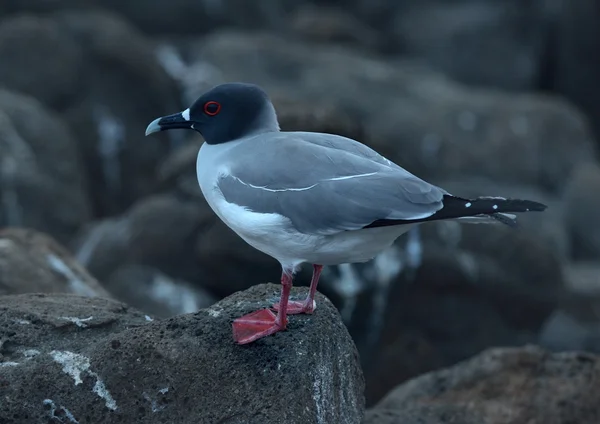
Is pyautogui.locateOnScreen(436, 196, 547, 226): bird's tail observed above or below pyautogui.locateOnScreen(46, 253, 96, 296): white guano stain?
above

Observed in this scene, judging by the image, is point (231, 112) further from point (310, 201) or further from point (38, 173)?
point (38, 173)

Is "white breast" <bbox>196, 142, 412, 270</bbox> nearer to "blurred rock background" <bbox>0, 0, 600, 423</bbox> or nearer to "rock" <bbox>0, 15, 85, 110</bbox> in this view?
"blurred rock background" <bbox>0, 0, 600, 423</bbox>

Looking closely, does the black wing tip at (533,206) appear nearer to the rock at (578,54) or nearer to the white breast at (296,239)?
the white breast at (296,239)

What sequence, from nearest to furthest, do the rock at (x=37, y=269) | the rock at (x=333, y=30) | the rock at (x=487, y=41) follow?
the rock at (x=37, y=269) → the rock at (x=487, y=41) → the rock at (x=333, y=30)

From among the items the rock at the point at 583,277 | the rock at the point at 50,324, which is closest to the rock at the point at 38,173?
the rock at the point at 50,324

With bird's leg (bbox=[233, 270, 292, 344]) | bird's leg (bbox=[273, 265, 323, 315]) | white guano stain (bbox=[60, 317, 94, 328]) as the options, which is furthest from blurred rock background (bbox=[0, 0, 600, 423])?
white guano stain (bbox=[60, 317, 94, 328])

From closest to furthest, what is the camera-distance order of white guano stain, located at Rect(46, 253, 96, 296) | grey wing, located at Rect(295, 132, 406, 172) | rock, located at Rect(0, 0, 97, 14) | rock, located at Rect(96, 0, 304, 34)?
grey wing, located at Rect(295, 132, 406, 172) < white guano stain, located at Rect(46, 253, 96, 296) < rock, located at Rect(0, 0, 97, 14) < rock, located at Rect(96, 0, 304, 34)

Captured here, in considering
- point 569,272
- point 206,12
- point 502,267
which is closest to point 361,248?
point 502,267

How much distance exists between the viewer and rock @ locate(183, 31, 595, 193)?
1391 centimetres

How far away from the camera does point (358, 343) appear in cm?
928

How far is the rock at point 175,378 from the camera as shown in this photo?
4695mm

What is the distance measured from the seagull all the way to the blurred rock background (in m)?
1.57

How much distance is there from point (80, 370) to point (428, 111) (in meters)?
10.3

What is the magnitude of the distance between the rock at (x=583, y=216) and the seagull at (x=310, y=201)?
906cm
